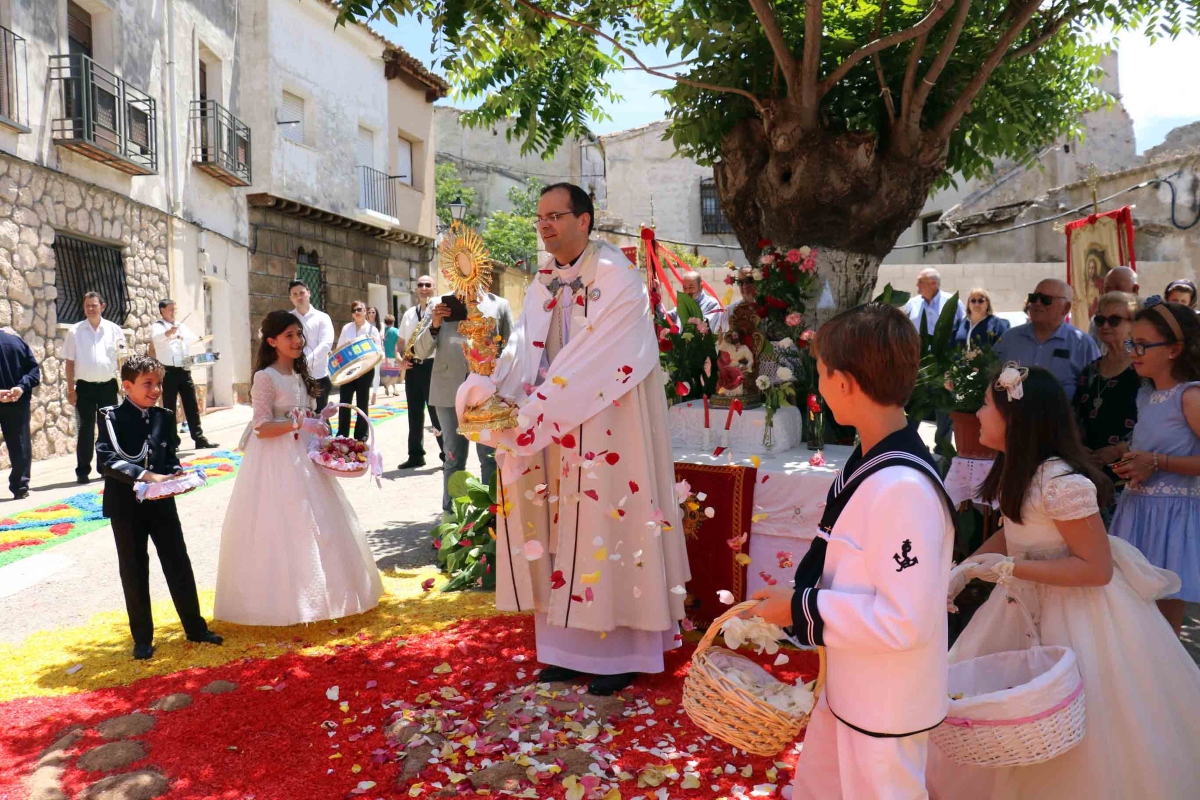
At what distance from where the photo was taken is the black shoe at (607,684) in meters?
3.99

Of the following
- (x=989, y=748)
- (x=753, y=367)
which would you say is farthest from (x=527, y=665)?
(x=989, y=748)

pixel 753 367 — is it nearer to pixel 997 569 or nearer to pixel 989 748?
pixel 997 569

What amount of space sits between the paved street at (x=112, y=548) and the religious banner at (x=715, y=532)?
7.32 feet

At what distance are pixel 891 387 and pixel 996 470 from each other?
3.25ft

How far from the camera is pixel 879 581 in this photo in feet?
6.57

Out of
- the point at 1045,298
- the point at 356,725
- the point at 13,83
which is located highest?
the point at 13,83

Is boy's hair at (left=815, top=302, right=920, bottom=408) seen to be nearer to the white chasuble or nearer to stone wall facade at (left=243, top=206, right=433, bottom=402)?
the white chasuble

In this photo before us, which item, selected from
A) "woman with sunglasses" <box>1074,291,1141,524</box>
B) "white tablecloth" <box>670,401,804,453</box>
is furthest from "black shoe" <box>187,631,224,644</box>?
"woman with sunglasses" <box>1074,291,1141,524</box>

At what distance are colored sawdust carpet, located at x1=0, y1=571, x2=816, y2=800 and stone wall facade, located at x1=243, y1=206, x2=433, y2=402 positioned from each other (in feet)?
43.1

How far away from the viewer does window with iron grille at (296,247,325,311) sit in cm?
1955

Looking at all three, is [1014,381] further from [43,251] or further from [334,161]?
[334,161]

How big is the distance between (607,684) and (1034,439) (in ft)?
6.69

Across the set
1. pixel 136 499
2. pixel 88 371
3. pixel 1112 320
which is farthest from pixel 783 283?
pixel 88 371

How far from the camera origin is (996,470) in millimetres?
2936
